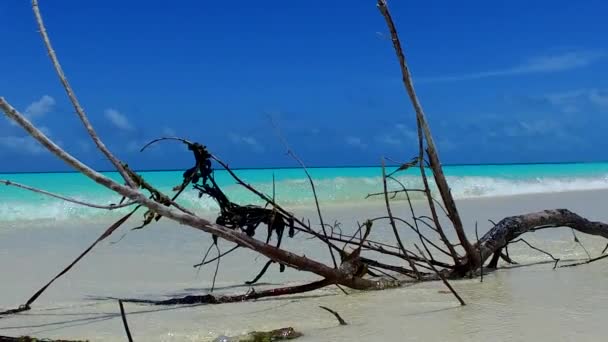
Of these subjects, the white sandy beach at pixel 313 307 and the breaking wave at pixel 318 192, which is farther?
the breaking wave at pixel 318 192

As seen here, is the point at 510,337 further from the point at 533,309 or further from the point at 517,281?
the point at 517,281

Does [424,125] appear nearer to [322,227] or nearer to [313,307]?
[322,227]

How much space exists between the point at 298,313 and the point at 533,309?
0.77 meters

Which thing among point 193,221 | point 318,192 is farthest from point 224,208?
point 318,192

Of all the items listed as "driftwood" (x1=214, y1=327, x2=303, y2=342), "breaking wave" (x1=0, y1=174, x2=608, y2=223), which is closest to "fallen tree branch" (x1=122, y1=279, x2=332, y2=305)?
"driftwood" (x1=214, y1=327, x2=303, y2=342)

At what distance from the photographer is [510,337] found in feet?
5.89

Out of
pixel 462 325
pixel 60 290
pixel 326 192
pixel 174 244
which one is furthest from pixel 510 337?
pixel 326 192

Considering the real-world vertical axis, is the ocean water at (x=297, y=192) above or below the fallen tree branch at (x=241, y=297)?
above

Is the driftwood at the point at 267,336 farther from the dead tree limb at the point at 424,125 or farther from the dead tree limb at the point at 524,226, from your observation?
the dead tree limb at the point at 524,226

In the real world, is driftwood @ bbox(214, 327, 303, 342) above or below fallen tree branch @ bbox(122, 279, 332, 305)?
below

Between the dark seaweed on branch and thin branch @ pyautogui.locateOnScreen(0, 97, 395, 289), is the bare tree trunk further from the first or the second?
the dark seaweed on branch

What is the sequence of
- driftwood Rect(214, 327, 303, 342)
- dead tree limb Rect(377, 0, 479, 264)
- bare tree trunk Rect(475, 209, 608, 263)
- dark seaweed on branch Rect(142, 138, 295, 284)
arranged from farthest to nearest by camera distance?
1. bare tree trunk Rect(475, 209, 608, 263)
2. dark seaweed on branch Rect(142, 138, 295, 284)
3. dead tree limb Rect(377, 0, 479, 264)
4. driftwood Rect(214, 327, 303, 342)

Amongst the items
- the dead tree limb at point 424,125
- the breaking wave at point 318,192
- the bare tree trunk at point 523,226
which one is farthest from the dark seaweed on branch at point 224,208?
the breaking wave at point 318,192

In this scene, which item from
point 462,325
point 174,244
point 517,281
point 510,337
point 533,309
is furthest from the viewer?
point 174,244
